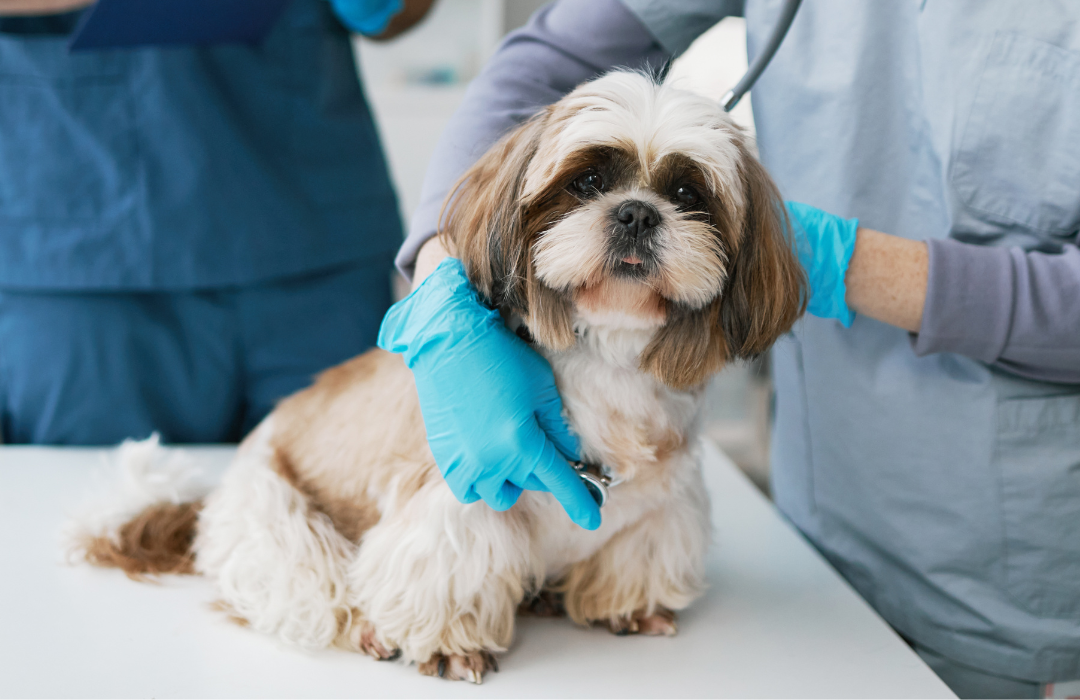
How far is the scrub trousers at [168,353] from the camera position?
4.68ft

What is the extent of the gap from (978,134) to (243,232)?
1.28 meters

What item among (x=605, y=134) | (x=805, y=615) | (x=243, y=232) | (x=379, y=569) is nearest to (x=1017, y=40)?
(x=605, y=134)

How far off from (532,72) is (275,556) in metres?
0.79

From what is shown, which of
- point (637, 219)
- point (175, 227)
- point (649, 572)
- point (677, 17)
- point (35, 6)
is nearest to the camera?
point (637, 219)

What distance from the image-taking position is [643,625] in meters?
1.02

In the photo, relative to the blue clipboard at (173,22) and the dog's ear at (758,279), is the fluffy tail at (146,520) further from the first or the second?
the dog's ear at (758,279)

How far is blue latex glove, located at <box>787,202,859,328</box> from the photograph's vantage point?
96cm

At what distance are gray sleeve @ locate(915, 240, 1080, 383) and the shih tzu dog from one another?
0.19 meters

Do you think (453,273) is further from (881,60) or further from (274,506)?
(881,60)

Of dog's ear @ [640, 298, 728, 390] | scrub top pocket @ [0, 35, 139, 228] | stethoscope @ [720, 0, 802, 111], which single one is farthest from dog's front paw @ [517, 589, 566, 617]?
scrub top pocket @ [0, 35, 139, 228]

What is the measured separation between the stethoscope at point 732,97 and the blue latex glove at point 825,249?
172 mm

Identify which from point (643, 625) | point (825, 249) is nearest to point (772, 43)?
point (825, 249)

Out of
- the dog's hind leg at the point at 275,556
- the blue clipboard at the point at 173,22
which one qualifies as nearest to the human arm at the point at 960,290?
the dog's hind leg at the point at 275,556

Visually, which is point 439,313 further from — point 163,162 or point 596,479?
point 163,162
